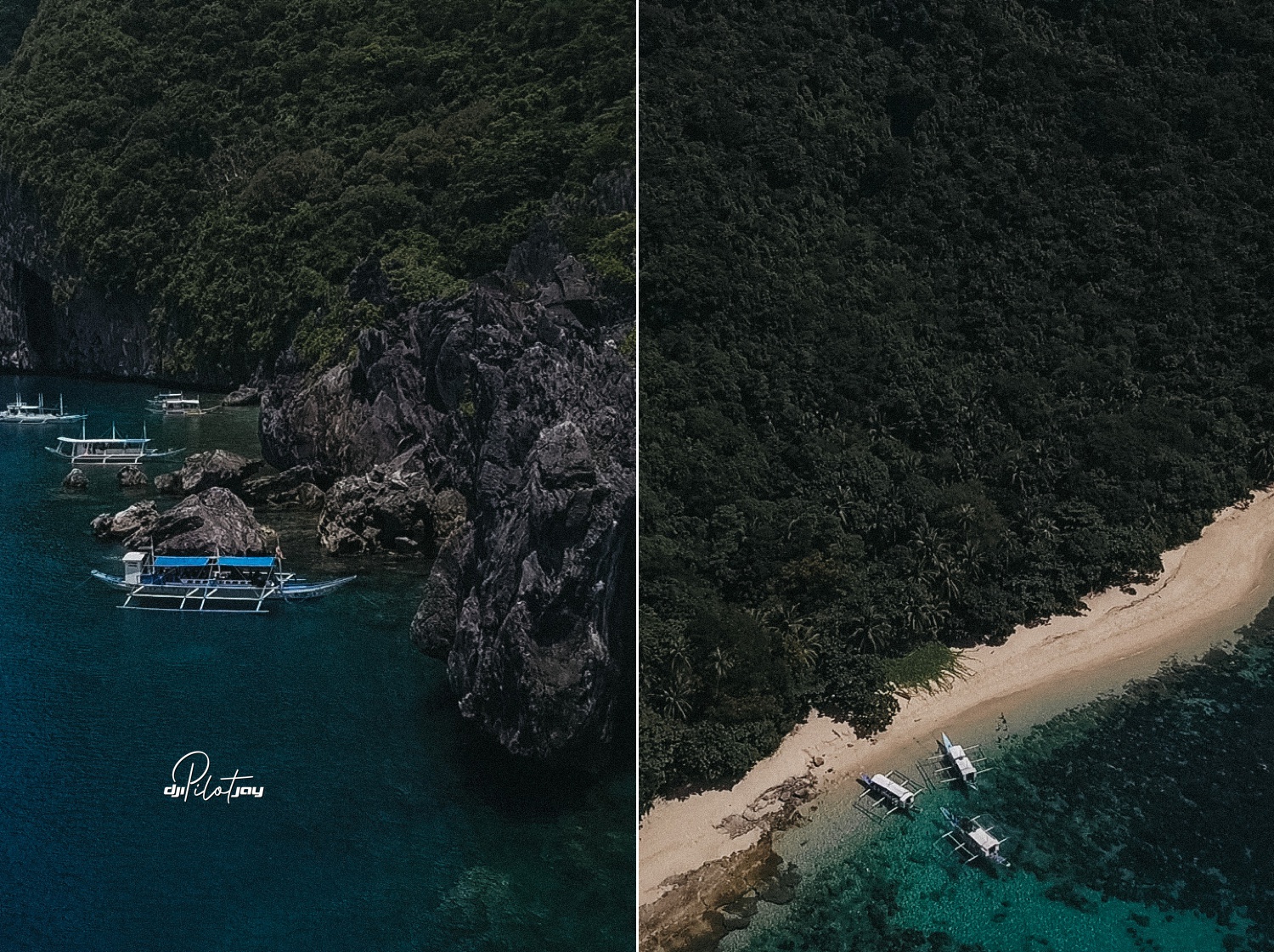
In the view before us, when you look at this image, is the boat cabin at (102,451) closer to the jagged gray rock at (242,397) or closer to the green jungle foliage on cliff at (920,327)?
the jagged gray rock at (242,397)

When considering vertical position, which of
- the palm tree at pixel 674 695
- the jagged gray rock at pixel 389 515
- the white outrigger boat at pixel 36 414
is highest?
the white outrigger boat at pixel 36 414

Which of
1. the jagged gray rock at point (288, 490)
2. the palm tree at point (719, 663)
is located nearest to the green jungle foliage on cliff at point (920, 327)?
the palm tree at point (719, 663)

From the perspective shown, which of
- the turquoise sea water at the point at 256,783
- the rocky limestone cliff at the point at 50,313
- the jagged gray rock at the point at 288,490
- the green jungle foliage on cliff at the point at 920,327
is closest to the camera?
the turquoise sea water at the point at 256,783

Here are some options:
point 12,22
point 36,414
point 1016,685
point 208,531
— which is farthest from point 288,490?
point 1016,685

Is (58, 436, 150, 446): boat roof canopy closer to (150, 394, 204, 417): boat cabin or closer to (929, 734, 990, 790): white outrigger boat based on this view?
(150, 394, 204, 417): boat cabin

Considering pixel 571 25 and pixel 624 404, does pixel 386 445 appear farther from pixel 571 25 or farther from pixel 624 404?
pixel 571 25

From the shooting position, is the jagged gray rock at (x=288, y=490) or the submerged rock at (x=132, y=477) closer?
the submerged rock at (x=132, y=477)

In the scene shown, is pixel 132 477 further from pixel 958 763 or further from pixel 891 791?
pixel 958 763
